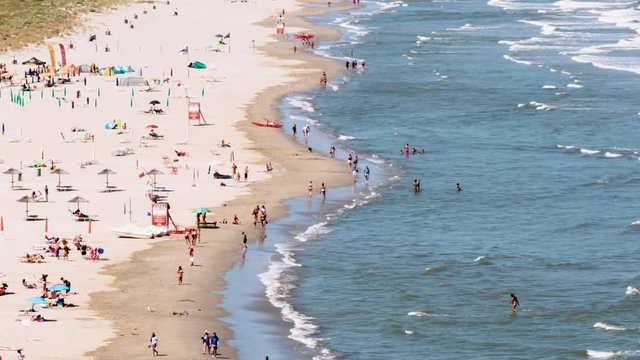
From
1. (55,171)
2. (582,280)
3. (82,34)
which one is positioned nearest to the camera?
(582,280)

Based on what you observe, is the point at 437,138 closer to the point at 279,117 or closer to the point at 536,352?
the point at 279,117

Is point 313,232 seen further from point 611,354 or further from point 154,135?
point 154,135

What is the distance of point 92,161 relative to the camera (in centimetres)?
8606

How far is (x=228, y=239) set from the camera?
72.0 metres

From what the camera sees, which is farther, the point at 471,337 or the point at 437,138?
the point at 437,138

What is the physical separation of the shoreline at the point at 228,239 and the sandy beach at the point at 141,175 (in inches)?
3.9

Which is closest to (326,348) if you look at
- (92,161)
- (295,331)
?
(295,331)

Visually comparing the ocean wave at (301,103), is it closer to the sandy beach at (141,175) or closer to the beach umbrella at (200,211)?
the sandy beach at (141,175)

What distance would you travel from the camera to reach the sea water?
5778 cm

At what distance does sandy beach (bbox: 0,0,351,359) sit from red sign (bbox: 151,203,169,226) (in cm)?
105

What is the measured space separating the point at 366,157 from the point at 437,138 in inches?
385

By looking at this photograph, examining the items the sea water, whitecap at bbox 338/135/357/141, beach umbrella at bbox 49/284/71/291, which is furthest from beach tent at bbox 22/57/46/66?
beach umbrella at bbox 49/284/71/291

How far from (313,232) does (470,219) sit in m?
9.23

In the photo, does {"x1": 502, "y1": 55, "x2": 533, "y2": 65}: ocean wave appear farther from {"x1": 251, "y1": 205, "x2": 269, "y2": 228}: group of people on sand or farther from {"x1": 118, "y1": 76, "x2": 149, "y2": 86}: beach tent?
{"x1": 251, "y1": 205, "x2": 269, "y2": 228}: group of people on sand
